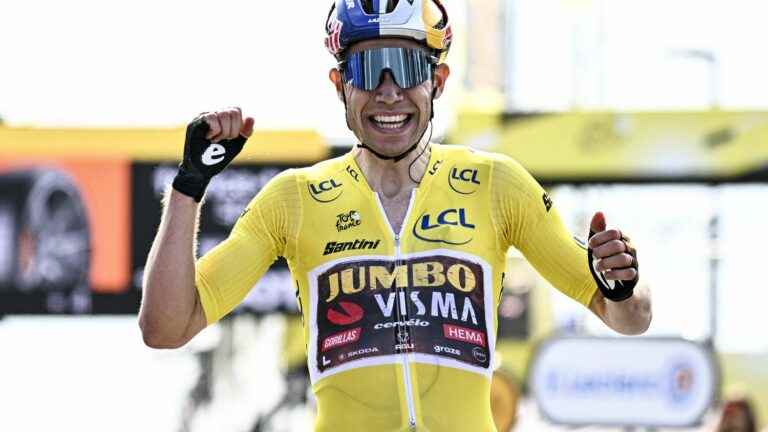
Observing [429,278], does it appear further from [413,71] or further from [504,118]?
[504,118]

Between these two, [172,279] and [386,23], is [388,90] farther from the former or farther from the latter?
[172,279]

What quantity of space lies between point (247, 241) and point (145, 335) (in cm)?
45

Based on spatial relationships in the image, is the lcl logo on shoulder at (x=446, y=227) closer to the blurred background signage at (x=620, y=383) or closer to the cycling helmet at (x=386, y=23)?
the cycling helmet at (x=386, y=23)

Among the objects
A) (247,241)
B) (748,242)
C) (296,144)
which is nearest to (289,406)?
(296,144)

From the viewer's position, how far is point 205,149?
442cm

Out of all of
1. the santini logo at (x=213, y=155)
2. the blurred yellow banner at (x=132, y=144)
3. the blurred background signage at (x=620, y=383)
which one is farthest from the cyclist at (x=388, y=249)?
the blurred background signage at (x=620, y=383)

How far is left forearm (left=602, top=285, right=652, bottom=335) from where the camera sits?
4.46m

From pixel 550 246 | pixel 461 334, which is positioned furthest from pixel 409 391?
pixel 550 246

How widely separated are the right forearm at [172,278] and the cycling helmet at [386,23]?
2.51 feet

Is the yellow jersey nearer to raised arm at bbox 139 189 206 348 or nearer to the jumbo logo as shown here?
the jumbo logo

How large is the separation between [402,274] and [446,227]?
0.21 metres

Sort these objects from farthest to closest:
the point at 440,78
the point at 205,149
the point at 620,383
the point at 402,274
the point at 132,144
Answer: the point at 132,144, the point at 620,383, the point at 440,78, the point at 402,274, the point at 205,149

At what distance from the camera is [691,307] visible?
17.5 meters

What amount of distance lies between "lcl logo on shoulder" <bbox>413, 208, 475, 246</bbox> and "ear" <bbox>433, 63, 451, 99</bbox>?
1.41ft
